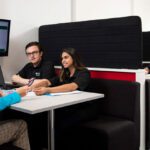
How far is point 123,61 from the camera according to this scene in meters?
2.40

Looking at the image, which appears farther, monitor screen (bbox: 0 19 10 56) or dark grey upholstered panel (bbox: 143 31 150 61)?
dark grey upholstered panel (bbox: 143 31 150 61)

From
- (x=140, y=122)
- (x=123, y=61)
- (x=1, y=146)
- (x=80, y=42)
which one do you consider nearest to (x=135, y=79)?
(x=123, y=61)

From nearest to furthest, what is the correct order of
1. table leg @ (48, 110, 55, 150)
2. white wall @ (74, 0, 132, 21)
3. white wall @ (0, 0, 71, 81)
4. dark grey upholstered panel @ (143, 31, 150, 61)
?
table leg @ (48, 110, 55, 150)
white wall @ (0, 0, 71, 81)
white wall @ (74, 0, 132, 21)
dark grey upholstered panel @ (143, 31, 150, 61)

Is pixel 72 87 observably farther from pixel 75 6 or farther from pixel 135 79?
pixel 75 6

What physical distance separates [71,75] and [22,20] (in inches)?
42.3

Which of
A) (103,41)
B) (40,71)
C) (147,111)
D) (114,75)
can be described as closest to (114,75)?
(114,75)

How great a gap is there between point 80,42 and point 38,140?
3.50 feet

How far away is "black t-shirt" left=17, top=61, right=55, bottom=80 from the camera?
2.69 m

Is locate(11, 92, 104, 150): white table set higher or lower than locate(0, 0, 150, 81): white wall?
lower

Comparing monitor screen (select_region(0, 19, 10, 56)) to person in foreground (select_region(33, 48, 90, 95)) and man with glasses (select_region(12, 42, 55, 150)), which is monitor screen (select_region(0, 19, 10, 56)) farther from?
person in foreground (select_region(33, 48, 90, 95))

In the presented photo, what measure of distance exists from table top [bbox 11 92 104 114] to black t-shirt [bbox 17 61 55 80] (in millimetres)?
696

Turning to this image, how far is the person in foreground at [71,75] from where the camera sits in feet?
7.09

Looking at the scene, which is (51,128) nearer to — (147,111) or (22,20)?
(147,111)

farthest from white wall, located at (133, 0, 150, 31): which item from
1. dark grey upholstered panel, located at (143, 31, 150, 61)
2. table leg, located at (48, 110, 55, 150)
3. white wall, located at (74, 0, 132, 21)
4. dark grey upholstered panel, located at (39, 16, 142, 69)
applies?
table leg, located at (48, 110, 55, 150)
